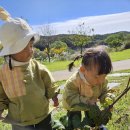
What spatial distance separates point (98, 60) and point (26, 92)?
0.75m

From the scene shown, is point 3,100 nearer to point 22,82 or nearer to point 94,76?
point 22,82

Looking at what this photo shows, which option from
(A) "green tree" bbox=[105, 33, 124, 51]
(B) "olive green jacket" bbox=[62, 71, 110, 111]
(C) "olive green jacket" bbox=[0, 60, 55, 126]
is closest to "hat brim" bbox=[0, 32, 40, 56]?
(C) "olive green jacket" bbox=[0, 60, 55, 126]

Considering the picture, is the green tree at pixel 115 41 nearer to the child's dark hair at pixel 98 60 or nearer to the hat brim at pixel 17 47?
the hat brim at pixel 17 47

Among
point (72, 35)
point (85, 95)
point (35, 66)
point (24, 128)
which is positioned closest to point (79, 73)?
point (85, 95)

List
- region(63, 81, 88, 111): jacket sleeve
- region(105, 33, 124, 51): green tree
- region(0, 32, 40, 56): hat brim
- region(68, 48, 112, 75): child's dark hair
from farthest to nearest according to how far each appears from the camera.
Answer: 1. region(105, 33, 124, 51): green tree
2. region(0, 32, 40, 56): hat brim
3. region(63, 81, 88, 111): jacket sleeve
4. region(68, 48, 112, 75): child's dark hair

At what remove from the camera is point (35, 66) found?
3.50 meters

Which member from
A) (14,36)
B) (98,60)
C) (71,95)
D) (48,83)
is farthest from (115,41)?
(98,60)

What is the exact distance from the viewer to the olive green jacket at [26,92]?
3344 mm

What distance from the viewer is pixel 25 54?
332 cm

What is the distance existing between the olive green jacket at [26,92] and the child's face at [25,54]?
3.1 inches

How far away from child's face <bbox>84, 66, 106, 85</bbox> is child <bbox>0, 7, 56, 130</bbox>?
17.1 inches

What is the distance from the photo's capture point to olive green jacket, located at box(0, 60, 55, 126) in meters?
3.34

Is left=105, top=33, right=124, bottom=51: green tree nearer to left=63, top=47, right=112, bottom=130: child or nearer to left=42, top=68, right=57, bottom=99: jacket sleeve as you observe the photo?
left=42, top=68, right=57, bottom=99: jacket sleeve

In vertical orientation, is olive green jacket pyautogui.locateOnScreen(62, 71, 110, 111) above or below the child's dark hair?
below
